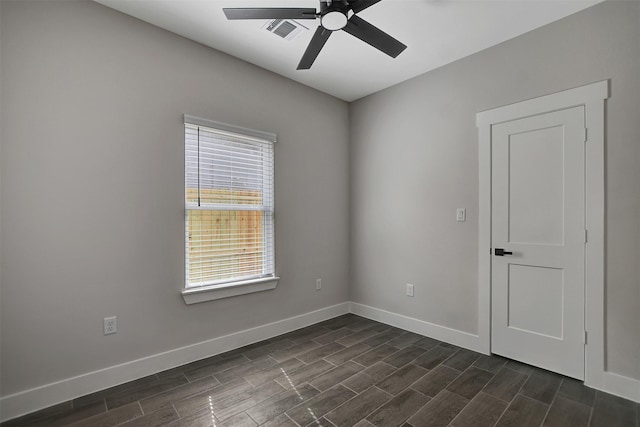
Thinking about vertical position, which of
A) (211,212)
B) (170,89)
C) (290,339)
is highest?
(170,89)

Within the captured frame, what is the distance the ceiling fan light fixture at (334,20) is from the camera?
174 centimetres

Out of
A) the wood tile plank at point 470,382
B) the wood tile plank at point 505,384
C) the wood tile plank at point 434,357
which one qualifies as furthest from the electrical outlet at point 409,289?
the wood tile plank at point 505,384

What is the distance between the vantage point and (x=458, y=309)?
118 inches

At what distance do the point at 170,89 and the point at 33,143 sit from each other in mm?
1032

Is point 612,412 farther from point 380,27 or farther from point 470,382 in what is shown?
point 380,27

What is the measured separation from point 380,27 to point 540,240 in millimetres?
2216

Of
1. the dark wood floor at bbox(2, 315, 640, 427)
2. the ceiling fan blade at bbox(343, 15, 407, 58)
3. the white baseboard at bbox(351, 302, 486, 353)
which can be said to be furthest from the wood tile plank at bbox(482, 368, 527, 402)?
the ceiling fan blade at bbox(343, 15, 407, 58)

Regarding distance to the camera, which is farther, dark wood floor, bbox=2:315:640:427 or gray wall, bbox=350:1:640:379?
gray wall, bbox=350:1:640:379

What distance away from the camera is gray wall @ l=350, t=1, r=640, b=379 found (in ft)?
6.91

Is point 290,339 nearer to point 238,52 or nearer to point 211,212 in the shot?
point 211,212

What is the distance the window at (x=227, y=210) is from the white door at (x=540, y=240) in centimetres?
220

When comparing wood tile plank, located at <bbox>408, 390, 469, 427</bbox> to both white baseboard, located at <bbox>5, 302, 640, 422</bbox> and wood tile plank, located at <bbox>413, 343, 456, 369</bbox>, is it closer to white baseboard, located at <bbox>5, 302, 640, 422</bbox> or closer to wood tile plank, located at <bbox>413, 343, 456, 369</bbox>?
wood tile plank, located at <bbox>413, 343, 456, 369</bbox>

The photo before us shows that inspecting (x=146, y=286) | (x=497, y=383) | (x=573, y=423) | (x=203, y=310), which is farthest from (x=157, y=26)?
(x=573, y=423)

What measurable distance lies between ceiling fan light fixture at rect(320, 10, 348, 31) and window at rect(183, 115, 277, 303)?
1403 millimetres
